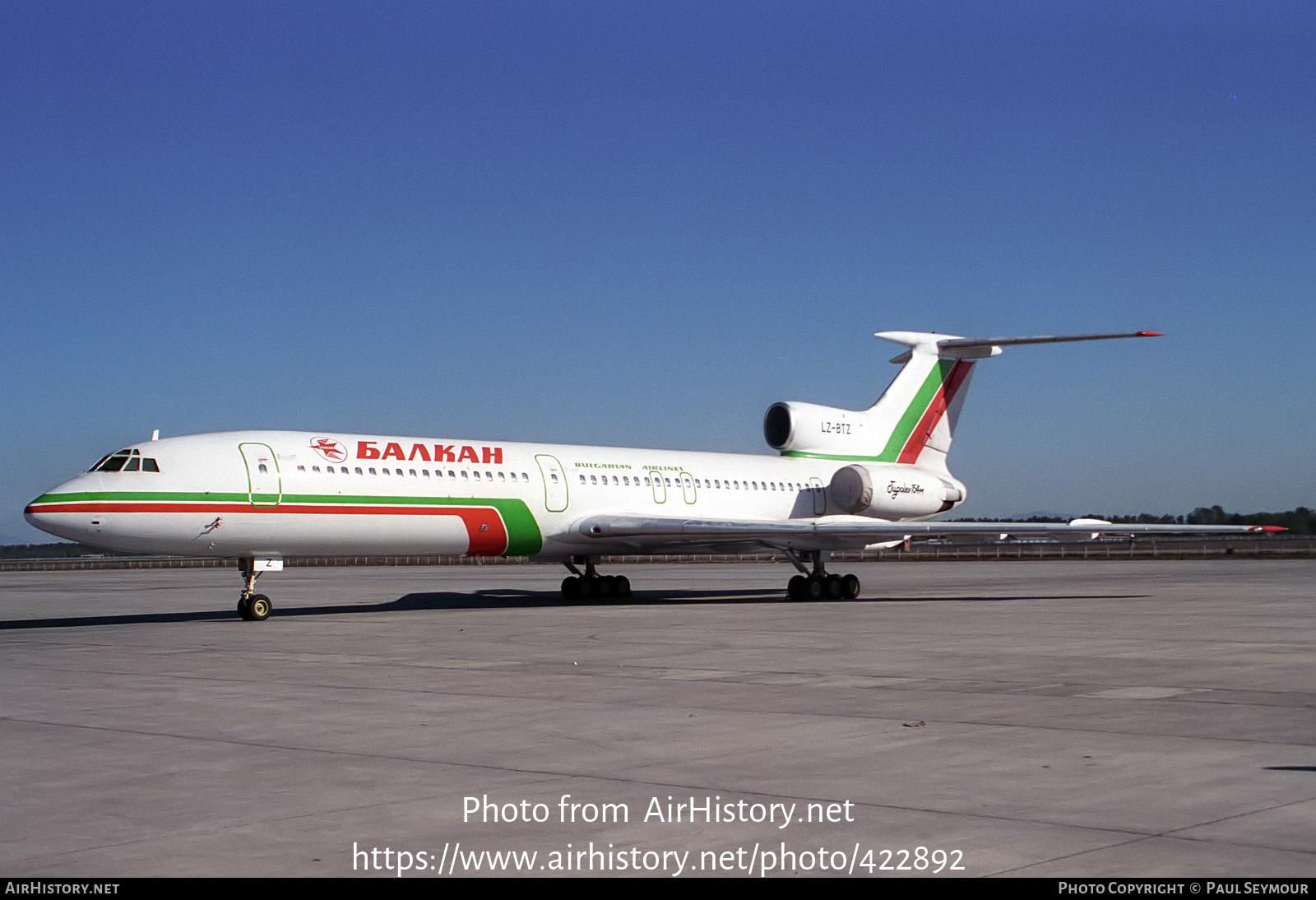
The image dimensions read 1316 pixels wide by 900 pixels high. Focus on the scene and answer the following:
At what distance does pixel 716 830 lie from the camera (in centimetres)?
639

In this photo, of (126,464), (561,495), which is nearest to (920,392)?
(561,495)

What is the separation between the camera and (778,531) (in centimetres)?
2642

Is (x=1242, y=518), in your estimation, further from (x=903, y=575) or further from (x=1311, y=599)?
(x=1311, y=599)

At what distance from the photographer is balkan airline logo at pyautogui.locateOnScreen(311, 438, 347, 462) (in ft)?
77.0

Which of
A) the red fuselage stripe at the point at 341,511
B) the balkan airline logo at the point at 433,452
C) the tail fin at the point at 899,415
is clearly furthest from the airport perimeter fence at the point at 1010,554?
the red fuselage stripe at the point at 341,511

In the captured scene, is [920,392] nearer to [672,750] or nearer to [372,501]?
[372,501]

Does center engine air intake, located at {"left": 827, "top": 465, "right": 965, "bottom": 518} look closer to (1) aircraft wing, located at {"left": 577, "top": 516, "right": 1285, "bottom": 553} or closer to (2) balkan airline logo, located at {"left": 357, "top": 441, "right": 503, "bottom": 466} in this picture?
(1) aircraft wing, located at {"left": 577, "top": 516, "right": 1285, "bottom": 553}

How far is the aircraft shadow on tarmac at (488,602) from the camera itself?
76.3ft

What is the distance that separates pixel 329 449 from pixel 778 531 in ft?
29.7

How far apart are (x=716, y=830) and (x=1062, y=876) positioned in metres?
1.70

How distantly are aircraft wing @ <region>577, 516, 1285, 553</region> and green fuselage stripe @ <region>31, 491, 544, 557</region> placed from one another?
1365 millimetres

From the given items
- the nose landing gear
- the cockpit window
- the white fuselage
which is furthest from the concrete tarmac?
the cockpit window

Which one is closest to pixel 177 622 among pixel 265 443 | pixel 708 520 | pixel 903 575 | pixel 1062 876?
pixel 265 443

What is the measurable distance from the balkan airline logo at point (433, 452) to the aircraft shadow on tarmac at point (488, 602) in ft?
9.88
